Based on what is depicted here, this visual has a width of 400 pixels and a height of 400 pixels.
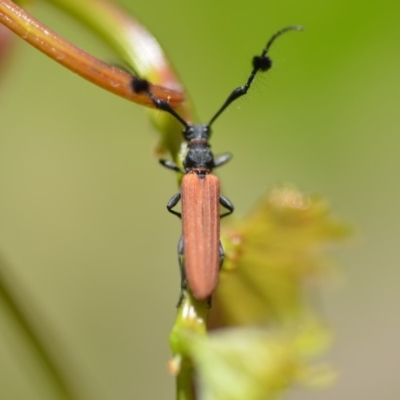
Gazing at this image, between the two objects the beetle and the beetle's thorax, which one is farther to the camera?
the beetle's thorax

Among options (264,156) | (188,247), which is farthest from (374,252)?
(188,247)

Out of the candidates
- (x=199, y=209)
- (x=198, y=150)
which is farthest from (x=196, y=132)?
(x=199, y=209)

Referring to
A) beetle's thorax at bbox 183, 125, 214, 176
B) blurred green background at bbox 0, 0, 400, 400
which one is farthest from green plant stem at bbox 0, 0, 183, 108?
blurred green background at bbox 0, 0, 400, 400

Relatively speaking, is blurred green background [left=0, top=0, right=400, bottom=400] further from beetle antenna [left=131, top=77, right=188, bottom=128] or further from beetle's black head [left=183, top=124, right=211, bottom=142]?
beetle antenna [left=131, top=77, right=188, bottom=128]

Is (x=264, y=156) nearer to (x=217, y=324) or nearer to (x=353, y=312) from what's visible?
(x=353, y=312)

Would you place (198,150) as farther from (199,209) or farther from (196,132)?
(199,209)

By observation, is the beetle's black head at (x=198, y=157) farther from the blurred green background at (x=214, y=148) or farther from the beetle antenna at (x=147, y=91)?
the blurred green background at (x=214, y=148)

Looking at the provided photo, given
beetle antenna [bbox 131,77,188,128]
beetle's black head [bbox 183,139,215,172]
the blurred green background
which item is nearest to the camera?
beetle antenna [bbox 131,77,188,128]

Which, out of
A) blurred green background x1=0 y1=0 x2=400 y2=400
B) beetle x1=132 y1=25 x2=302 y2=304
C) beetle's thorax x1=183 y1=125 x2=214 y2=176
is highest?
blurred green background x1=0 y1=0 x2=400 y2=400
